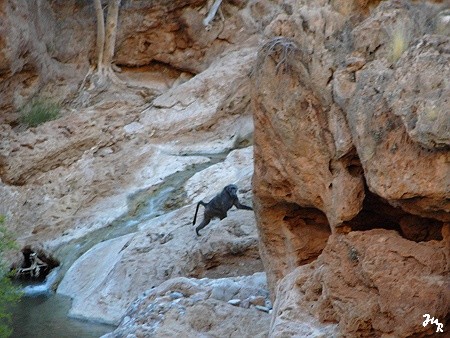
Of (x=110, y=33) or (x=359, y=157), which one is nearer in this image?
(x=359, y=157)

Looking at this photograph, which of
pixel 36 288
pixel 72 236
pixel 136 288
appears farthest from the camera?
pixel 72 236

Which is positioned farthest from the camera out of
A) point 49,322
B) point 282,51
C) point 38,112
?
point 38,112

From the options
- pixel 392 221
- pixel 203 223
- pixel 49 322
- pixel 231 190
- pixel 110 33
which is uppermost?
pixel 392 221

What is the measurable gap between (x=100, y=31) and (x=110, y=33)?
379 mm

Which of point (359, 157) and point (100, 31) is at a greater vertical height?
point (359, 157)

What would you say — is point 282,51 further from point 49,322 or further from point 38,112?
point 38,112

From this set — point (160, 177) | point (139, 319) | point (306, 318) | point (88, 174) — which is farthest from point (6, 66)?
point (306, 318)

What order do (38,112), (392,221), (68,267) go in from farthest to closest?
(38,112), (68,267), (392,221)

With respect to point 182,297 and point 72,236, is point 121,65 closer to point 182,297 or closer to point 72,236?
point 72,236

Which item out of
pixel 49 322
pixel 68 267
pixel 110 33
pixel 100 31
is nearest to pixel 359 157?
pixel 49 322

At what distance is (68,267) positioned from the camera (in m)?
18.8

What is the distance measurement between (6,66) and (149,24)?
6.22 m

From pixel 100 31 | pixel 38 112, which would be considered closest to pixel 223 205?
pixel 38 112

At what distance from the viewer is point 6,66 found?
2353 cm
